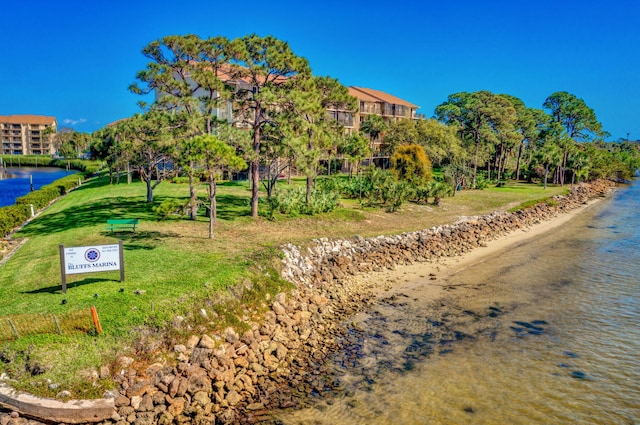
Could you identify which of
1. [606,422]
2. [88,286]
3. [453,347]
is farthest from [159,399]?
[606,422]

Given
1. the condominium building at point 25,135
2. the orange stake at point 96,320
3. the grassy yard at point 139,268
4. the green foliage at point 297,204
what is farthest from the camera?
the condominium building at point 25,135

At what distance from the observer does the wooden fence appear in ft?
37.6

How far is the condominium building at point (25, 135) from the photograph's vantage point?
131 meters

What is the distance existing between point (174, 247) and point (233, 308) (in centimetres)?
693

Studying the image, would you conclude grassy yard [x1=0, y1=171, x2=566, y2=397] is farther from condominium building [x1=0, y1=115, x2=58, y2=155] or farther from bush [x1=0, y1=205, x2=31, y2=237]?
condominium building [x1=0, y1=115, x2=58, y2=155]

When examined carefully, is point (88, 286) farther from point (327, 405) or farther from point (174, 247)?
point (327, 405)

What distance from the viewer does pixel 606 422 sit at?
11547 millimetres

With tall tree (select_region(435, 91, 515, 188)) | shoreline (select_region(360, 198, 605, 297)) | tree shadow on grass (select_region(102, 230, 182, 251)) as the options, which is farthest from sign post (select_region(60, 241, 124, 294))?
tall tree (select_region(435, 91, 515, 188))

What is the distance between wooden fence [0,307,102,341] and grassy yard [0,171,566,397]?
28 centimetres

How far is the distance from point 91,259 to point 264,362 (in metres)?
6.77

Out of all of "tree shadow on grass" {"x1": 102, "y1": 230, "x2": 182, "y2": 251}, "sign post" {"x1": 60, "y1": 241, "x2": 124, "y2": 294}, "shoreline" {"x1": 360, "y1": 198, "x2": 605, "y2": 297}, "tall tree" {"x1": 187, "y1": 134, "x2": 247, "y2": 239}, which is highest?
"tall tree" {"x1": 187, "y1": 134, "x2": 247, "y2": 239}

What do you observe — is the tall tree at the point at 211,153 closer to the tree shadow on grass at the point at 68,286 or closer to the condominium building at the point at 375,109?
the tree shadow on grass at the point at 68,286

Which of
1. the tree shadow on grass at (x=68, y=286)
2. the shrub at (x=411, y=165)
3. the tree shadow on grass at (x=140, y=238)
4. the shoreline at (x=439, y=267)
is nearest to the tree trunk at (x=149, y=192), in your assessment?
the tree shadow on grass at (x=140, y=238)

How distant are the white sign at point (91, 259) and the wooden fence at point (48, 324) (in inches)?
86.1
